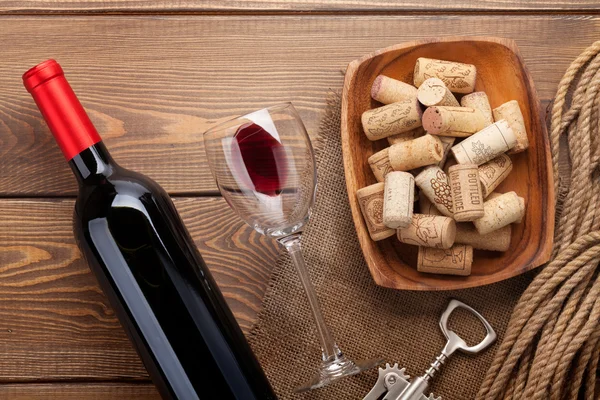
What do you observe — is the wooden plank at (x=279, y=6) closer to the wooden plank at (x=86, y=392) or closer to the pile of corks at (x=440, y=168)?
the pile of corks at (x=440, y=168)

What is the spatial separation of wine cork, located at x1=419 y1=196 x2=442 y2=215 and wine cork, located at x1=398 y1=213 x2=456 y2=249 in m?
0.04

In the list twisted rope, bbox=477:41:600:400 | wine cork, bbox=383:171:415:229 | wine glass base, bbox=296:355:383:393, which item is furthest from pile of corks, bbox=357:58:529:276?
wine glass base, bbox=296:355:383:393

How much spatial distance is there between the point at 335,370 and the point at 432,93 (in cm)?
55

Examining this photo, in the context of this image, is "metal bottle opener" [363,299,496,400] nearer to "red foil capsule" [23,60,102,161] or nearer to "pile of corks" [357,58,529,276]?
"pile of corks" [357,58,529,276]

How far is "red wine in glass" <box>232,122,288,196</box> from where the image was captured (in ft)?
3.27

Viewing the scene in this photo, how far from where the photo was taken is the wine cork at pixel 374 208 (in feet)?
3.89

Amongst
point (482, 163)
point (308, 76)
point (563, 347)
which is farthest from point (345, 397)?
point (308, 76)

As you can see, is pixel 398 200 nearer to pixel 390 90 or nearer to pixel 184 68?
pixel 390 90

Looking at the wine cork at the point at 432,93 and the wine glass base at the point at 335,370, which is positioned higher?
the wine cork at the point at 432,93

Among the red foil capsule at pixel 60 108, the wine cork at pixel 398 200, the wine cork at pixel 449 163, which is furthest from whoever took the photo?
the wine cork at pixel 449 163

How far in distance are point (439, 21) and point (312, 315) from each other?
2.16 feet

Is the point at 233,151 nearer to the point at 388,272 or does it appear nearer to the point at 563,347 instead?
the point at 388,272

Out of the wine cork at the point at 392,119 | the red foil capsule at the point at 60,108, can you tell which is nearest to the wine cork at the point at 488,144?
the wine cork at the point at 392,119

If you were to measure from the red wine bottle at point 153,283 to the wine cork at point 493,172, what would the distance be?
560 mm
